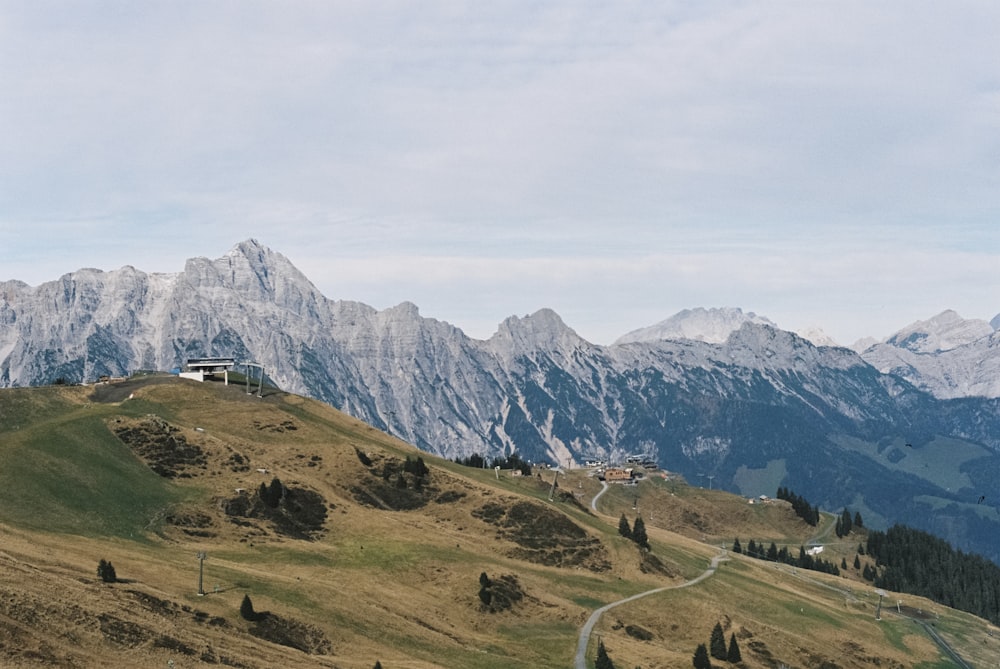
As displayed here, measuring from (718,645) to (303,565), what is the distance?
60.5 metres

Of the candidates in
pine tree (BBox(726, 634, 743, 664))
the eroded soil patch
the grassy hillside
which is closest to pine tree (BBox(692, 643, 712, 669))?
the grassy hillside

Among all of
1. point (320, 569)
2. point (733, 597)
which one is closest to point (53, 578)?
point (320, 569)

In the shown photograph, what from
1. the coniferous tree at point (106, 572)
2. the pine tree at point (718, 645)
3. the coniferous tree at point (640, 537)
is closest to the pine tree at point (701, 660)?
the pine tree at point (718, 645)

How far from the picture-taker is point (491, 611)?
432 ft

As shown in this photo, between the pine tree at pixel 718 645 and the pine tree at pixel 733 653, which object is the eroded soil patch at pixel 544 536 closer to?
the pine tree at pixel 718 645

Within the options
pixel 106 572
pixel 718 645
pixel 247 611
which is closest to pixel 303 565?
pixel 247 611

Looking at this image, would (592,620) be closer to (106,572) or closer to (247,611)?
(247,611)

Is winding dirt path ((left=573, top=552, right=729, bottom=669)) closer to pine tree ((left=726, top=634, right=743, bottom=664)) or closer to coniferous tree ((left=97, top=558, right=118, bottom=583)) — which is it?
pine tree ((left=726, top=634, right=743, bottom=664))

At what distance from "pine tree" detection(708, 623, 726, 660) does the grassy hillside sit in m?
3.47

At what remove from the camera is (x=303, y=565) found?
128750mm

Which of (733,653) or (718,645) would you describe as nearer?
(733,653)

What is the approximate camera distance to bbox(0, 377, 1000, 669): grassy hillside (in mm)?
83875

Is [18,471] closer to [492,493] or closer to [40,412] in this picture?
[40,412]

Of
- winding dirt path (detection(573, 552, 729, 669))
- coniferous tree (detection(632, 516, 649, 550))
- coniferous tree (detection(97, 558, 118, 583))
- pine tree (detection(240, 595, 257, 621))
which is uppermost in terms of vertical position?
coniferous tree (detection(632, 516, 649, 550))
